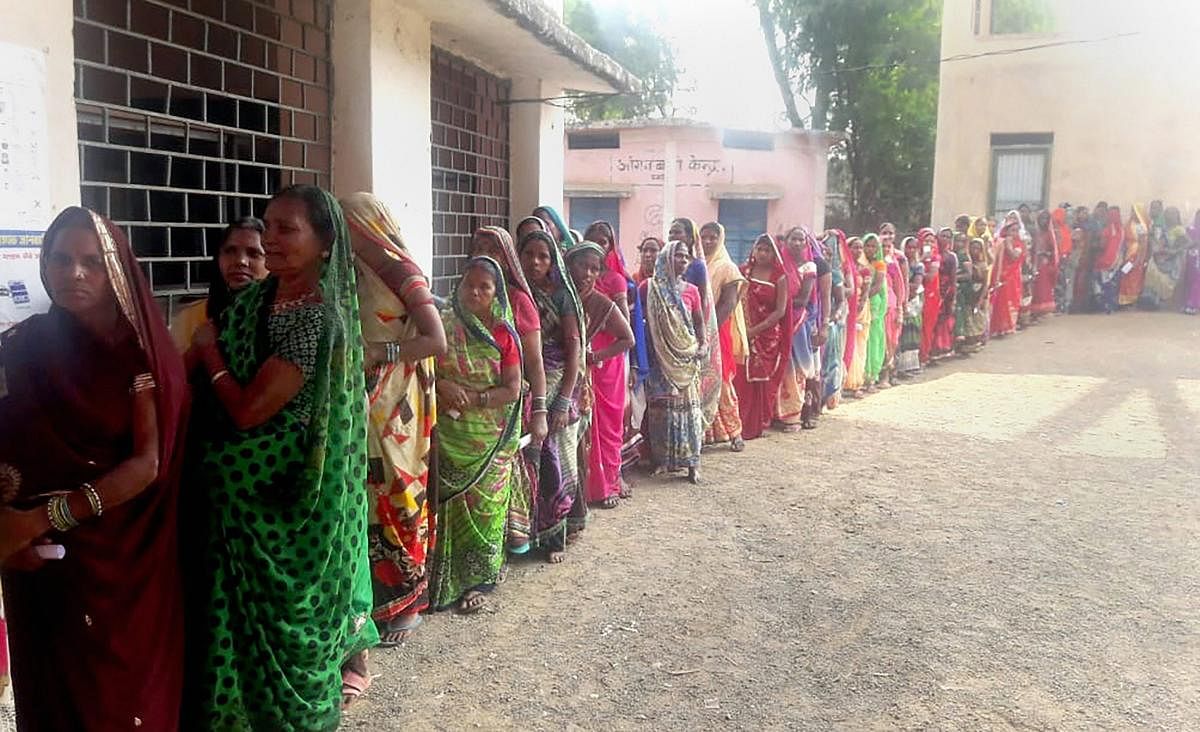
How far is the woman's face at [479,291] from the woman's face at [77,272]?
199cm

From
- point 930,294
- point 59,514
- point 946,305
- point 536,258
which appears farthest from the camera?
point 946,305

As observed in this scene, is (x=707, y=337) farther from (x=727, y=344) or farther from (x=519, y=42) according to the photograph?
(x=519, y=42)

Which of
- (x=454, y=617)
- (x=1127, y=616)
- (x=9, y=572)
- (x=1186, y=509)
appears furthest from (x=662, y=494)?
(x=9, y=572)

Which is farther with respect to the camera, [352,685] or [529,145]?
[529,145]

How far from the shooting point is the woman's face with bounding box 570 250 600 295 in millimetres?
5305

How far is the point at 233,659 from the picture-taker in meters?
2.56

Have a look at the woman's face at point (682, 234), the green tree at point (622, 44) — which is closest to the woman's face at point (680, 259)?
the woman's face at point (682, 234)

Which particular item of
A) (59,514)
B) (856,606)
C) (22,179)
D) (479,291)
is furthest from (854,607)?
(22,179)

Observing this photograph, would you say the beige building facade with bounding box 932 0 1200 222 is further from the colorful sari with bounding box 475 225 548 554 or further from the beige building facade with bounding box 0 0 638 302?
the colorful sari with bounding box 475 225 548 554

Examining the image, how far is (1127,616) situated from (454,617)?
2.93 m

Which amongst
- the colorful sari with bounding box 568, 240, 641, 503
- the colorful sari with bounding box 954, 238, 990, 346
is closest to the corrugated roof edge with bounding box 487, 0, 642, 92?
the colorful sari with bounding box 568, 240, 641, 503

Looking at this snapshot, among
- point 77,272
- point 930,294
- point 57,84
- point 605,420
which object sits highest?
point 57,84

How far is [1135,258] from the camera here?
53.5ft

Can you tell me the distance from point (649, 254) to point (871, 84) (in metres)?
21.7
